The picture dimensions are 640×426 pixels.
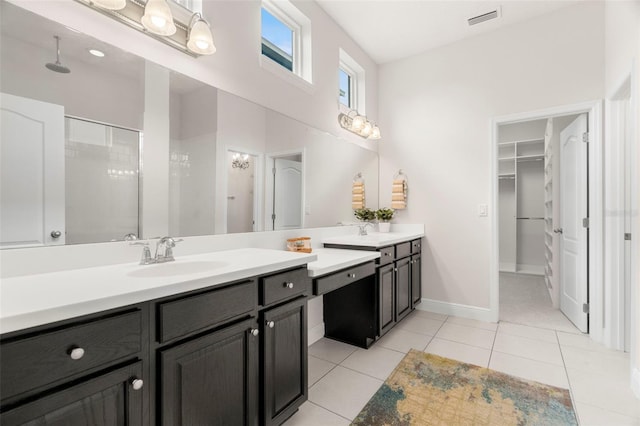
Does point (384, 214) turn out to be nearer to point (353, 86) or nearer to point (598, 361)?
point (353, 86)

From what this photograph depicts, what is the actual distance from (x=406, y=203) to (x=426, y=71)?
1585 mm

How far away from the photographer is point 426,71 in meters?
3.43

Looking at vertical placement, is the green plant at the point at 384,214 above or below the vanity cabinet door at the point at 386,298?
above

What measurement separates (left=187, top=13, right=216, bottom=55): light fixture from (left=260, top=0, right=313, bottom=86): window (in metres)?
Result: 0.56

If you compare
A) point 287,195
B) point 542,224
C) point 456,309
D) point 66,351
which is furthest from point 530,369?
point 542,224

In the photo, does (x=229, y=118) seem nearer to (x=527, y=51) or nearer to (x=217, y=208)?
(x=217, y=208)

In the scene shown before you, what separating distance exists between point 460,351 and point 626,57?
2456mm

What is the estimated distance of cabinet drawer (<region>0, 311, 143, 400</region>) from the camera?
667 mm

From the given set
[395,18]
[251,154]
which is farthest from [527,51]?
[251,154]

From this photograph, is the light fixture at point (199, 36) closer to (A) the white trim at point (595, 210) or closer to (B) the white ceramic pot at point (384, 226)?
(B) the white ceramic pot at point (384, 226)

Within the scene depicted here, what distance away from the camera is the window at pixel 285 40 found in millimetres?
2260

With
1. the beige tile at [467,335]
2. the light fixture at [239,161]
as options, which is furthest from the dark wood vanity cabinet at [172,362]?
the beige tile at [467,335]

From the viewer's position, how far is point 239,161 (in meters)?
1.93

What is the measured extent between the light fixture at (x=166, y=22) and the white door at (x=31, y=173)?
1.69 ft
